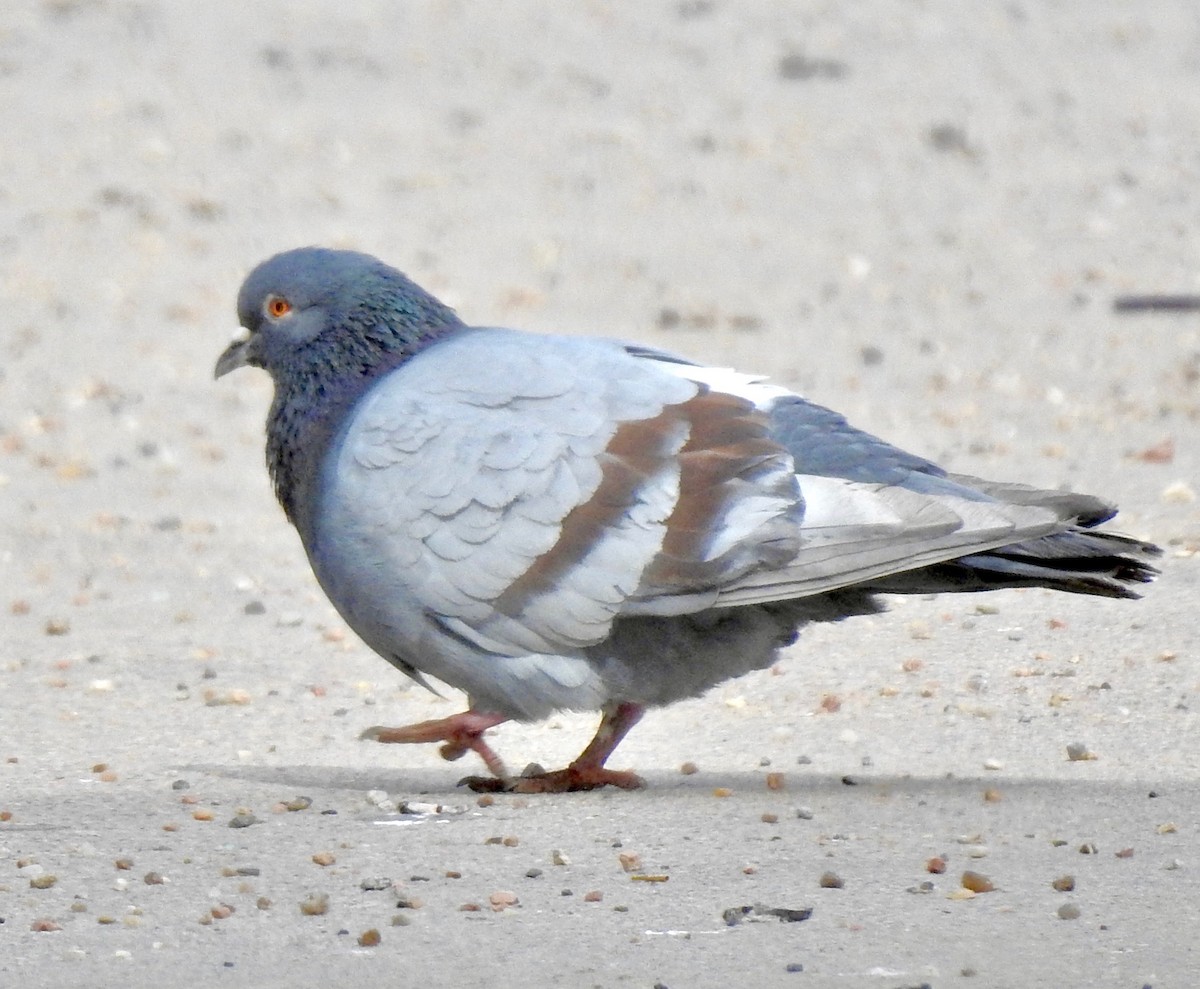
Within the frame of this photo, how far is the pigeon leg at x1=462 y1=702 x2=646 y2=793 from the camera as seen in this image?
4645 mm

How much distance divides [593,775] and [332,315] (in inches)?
45.8

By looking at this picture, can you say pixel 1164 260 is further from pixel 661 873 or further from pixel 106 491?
pixel 661 873

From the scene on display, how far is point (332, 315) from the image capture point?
475 centimetres

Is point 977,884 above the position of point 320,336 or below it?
below

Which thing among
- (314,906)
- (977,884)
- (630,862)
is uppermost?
(977,884)

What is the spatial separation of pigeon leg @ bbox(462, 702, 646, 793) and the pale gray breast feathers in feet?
1.06

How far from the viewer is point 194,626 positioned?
624cm

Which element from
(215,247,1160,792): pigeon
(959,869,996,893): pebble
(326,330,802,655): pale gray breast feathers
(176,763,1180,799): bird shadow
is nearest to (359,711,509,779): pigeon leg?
(215,247,1160,792): pigeon

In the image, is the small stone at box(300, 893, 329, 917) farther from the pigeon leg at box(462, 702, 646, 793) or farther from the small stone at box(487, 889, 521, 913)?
the pigeon leg at box(462, 702, 646, 793)

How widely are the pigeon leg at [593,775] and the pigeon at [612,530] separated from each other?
0.27 ft

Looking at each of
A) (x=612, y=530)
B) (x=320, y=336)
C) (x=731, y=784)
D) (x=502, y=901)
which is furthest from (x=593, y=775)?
(x=320, y=336)

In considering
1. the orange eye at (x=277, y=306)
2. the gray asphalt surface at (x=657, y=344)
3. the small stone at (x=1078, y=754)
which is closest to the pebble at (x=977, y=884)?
the gray asphalt surface at (x=657, y=344)

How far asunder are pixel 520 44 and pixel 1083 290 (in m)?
4.00

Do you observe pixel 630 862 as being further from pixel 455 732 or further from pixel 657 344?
pixel 657 344
